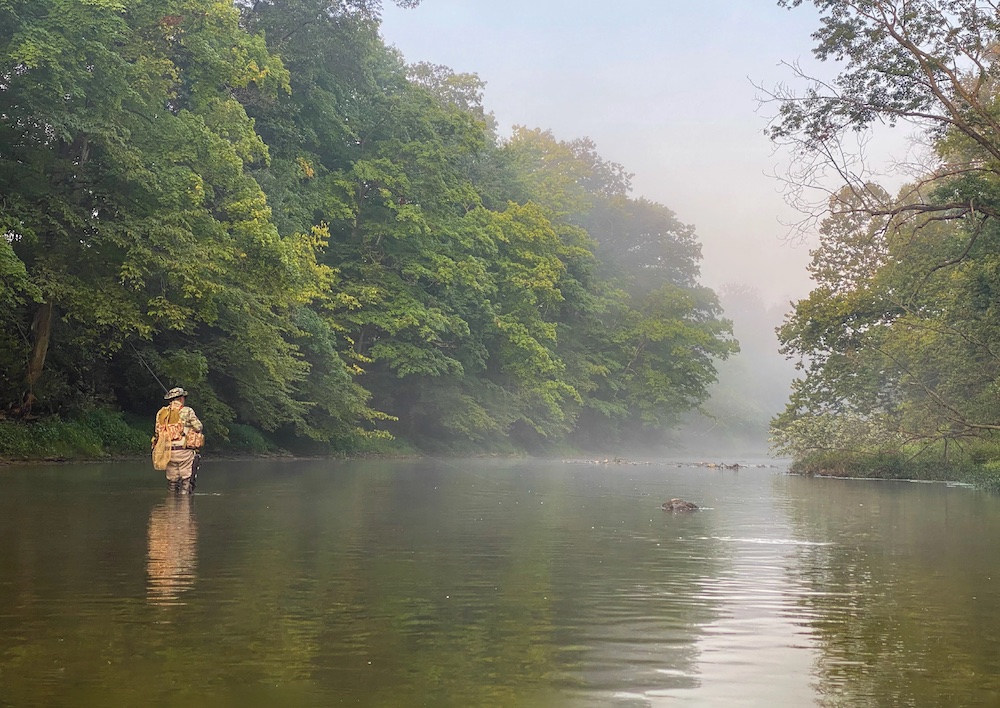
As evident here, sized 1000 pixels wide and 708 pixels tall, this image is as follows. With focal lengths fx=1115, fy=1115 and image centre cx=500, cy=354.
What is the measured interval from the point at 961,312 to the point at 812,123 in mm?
14828

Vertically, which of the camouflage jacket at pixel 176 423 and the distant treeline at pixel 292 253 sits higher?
the distant treeline at pixel 292 253

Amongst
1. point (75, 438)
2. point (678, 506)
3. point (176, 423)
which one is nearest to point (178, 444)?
point (176, 423)

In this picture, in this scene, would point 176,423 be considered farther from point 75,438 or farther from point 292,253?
point 292,253

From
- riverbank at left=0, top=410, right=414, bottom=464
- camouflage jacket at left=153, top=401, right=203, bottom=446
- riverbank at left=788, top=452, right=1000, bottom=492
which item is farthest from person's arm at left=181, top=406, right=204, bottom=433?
riverbank at left=788, top=452, right=1000, bottom=492

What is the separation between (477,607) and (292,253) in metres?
27.9

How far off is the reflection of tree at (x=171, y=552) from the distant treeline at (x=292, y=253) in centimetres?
1086

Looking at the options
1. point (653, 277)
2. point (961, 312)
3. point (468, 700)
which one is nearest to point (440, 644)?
point (468, 700)

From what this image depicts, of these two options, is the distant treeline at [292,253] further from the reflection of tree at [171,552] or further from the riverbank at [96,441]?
the reflection of tree at [171,552]

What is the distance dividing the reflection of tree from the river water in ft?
0.17

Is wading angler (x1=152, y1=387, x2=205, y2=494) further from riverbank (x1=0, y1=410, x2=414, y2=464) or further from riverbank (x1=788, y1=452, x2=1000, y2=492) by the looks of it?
riverbank (x1=788, y1=452, x2=1000, y2=492)

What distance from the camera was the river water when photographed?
6.68m

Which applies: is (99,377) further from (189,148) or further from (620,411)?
(620,411)

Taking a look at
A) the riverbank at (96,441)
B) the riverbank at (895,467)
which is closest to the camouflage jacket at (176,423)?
the riverbank at (96,441)

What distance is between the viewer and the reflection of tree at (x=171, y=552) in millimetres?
9945
